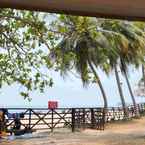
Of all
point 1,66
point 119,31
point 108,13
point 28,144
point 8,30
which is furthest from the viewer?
point 119,31

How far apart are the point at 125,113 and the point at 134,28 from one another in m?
6.01

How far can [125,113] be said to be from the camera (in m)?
36.4

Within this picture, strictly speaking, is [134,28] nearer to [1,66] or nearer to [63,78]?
[63,78]

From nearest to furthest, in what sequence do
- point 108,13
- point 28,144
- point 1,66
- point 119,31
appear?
point 108,13, point 1,66, point 28,144, point 119,31

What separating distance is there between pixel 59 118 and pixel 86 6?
13.9 meters

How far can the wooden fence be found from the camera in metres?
21.2

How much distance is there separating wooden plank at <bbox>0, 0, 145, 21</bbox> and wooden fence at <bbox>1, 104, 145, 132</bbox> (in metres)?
10.7

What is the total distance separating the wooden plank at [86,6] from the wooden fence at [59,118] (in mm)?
10734

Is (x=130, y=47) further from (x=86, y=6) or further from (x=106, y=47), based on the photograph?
(x=86, y=6)

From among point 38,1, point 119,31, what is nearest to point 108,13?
point 38,1

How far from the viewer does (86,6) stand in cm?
966

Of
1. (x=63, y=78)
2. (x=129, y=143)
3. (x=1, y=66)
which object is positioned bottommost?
(x=129, y=143)

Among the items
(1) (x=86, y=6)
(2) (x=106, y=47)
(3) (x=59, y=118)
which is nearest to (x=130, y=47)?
(2) (x=106, y=47)

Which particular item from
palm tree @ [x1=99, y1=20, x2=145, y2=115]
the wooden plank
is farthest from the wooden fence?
the wooden plank
